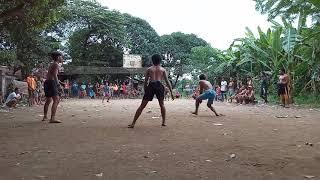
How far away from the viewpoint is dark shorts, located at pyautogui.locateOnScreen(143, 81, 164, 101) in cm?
918

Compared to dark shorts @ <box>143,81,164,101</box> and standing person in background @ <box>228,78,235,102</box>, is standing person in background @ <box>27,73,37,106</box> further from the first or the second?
standing person in background @ <box>228,78,235,102</box>

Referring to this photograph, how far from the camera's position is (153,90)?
9.23 meters

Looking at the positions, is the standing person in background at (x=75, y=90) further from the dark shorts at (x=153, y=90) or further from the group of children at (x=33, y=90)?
the dark shorts at (x=153, y=90)

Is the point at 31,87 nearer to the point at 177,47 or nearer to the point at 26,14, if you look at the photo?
the point at 26,14

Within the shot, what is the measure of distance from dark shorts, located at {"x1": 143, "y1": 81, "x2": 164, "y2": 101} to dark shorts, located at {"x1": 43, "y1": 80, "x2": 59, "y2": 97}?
2491mm

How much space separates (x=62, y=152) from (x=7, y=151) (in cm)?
82

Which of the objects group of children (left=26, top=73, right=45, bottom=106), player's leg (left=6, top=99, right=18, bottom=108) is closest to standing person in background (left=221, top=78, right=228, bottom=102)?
group of children (left=26, top=73, right=45, bottom=106)

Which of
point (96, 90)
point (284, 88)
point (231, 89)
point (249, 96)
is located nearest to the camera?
point (284, 88)

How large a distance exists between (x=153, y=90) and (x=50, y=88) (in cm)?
276

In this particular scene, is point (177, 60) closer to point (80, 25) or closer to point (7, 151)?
point (80, 25)

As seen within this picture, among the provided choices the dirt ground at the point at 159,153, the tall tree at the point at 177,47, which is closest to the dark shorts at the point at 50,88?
the dirt ground at the point at 159,153

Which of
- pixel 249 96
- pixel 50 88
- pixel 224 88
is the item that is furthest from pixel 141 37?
pixel 50 88

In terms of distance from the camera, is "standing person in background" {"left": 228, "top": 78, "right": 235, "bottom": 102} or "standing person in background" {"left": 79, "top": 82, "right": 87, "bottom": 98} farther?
"standing person in background" {"left": 79, "top": 82, "right": 87, "bottom": 98}

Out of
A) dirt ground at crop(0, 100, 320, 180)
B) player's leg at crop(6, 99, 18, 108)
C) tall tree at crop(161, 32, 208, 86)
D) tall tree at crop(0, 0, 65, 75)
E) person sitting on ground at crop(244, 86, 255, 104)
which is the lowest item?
dirt ground at crop(0, 100, 320, 180)
